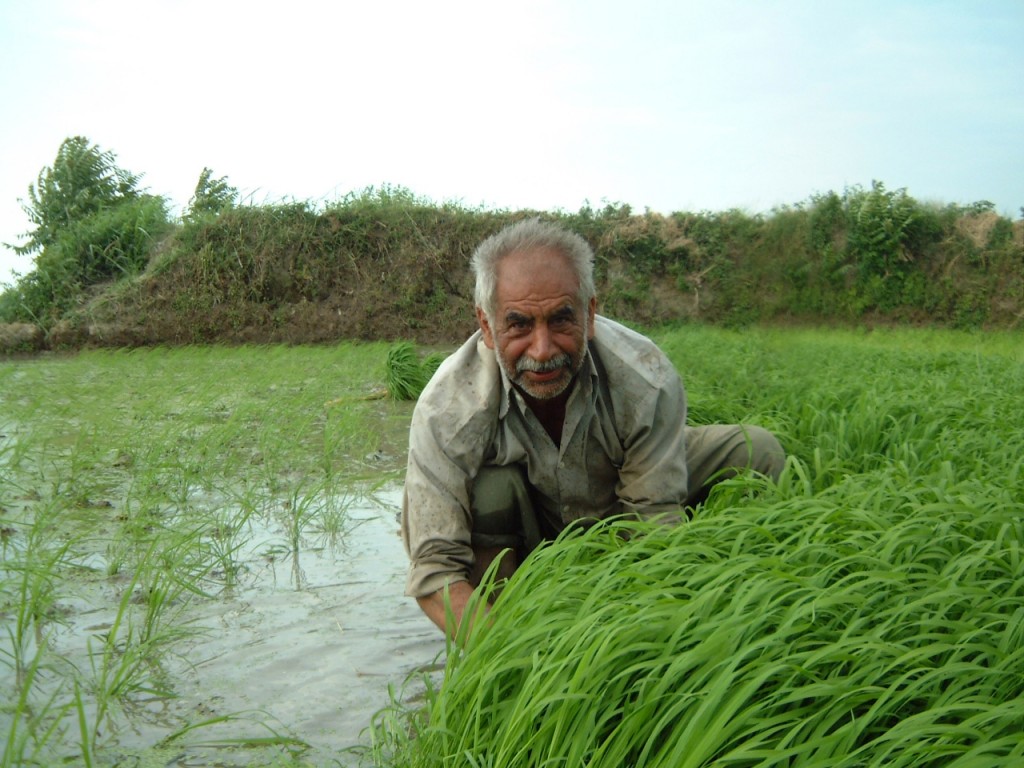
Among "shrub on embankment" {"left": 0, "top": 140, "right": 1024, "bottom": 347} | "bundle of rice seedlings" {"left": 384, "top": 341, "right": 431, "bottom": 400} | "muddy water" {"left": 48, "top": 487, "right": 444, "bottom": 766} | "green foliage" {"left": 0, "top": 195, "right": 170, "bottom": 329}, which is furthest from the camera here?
"green foliage" {"left": 0, "top": 195, "right": 170, "bottom": 329}

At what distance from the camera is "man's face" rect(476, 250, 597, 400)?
2.49 metres

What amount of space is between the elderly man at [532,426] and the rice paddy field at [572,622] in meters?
0.27

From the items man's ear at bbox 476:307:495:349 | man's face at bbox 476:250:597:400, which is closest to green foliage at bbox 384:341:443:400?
man's ear at bbox 476:307:495:349

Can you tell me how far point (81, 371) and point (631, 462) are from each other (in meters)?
9.08

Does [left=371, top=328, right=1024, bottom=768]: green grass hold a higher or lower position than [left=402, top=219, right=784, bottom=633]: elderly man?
lower

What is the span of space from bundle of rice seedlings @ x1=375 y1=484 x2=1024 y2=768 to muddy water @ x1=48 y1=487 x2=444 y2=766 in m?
0.34

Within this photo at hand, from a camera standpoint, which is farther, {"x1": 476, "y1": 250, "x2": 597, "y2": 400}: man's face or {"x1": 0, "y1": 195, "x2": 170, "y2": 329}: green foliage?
{"x1": 0, "y1": 195, "x2": 170, "y2": 329}: green foliage

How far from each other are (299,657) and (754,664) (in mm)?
1605

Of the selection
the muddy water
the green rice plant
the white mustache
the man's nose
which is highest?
the man's nose

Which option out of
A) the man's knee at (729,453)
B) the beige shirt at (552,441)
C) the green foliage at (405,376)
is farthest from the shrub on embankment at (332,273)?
the beige shirt at (552,441)

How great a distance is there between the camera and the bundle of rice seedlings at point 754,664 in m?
1.44

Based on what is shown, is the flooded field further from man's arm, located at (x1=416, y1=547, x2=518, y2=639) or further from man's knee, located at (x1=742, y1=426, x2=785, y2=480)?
man's knee, located at (x1=742, y1=426, x2=785, y2=480)

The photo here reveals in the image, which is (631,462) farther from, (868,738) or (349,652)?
(868,738)

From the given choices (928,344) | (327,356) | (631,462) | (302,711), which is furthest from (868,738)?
(327,356)
